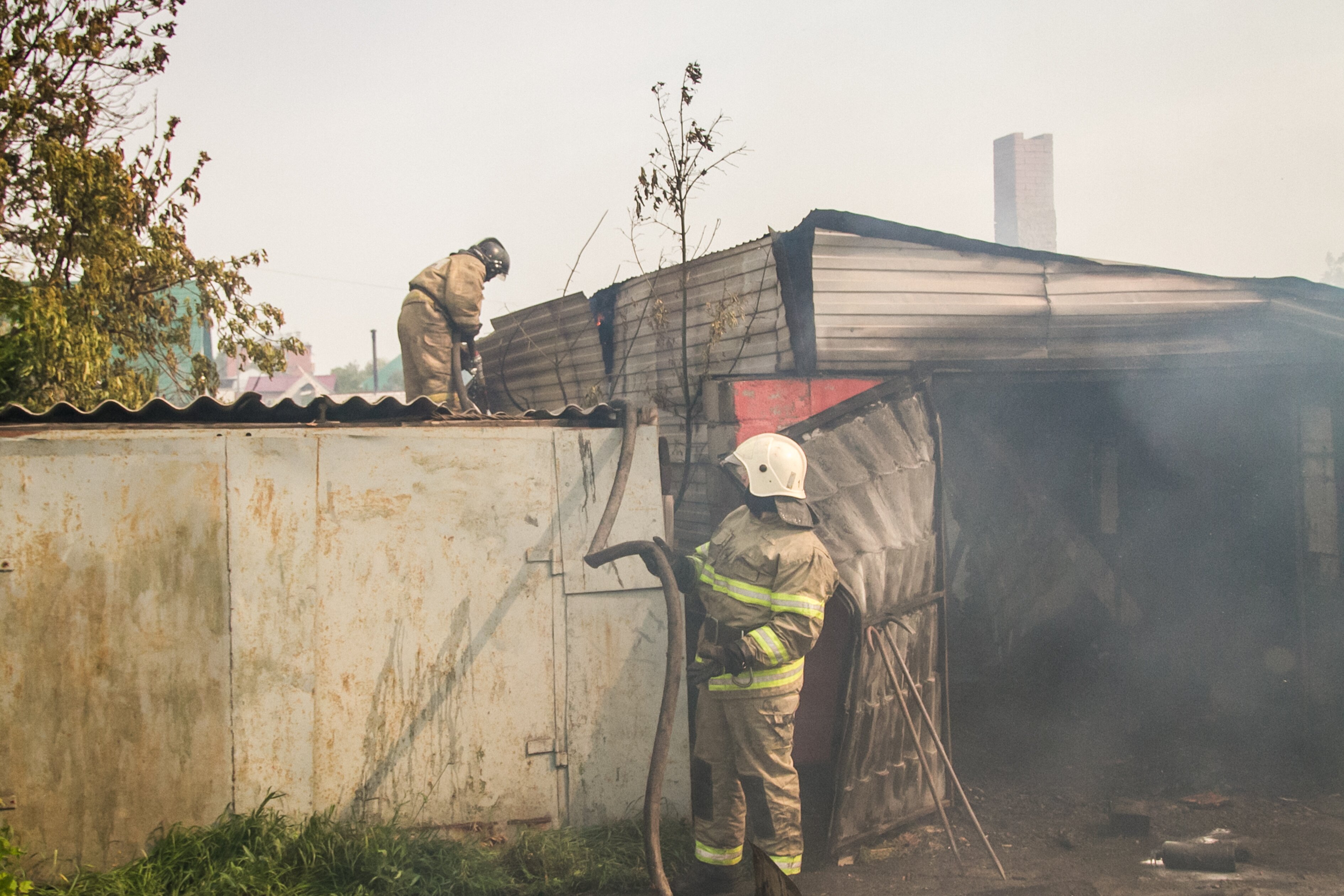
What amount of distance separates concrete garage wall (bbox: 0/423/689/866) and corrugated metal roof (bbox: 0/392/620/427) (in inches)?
3.0

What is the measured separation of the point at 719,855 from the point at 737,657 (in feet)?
3.55

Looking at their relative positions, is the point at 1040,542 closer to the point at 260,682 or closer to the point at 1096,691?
the point at 1096,691

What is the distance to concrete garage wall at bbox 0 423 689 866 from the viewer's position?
13.3 ft

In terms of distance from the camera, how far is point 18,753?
4.00m

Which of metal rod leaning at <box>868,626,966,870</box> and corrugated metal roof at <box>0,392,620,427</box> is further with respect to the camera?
metal rod leaning at <box>868,626,966,870</box>

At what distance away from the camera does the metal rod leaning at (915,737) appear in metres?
4.98

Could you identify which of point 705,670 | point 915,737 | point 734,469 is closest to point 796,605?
point 705,670

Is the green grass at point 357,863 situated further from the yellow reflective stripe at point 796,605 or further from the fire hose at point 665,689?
the yellow reflective stripe at point 796,605

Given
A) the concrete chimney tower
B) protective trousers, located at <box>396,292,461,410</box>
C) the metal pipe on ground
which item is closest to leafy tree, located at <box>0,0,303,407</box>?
protective trousers, located at <box>396,292,461,410</box>

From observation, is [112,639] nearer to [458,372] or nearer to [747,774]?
→ [747,774]

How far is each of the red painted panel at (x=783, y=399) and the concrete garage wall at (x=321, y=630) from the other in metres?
1.29

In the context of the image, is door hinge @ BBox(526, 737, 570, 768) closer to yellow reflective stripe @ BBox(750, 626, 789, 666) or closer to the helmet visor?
yellow reflective stripe @ BBox(750, 626, 789, 666)

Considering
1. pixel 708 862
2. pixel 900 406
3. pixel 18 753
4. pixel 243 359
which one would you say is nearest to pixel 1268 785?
pixel 900 406

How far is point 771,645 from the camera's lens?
166 inches
